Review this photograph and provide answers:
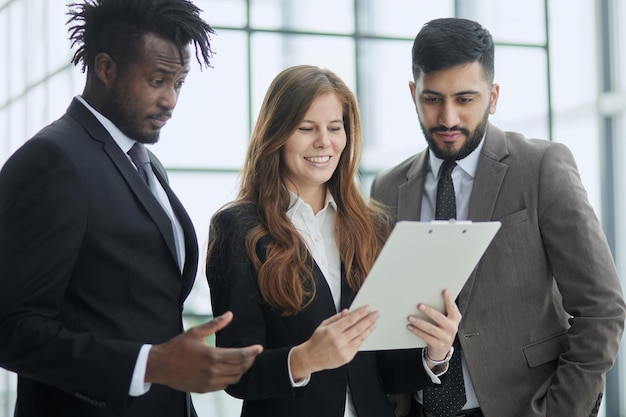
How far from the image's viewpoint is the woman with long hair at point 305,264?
85.9 inches

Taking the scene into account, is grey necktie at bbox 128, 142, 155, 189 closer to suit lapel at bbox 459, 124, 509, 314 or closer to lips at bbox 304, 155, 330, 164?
lips at bbox 304, 155, 330, 164

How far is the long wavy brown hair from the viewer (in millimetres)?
2279

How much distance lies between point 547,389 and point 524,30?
456cm

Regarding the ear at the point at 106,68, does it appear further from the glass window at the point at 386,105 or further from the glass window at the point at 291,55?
the glass window at the point at 386,105

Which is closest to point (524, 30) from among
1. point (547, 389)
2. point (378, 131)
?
point (378, 131)

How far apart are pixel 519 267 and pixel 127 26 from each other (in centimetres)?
132

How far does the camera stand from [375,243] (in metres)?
2.49

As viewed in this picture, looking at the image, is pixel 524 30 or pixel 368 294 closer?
pixel 368 294

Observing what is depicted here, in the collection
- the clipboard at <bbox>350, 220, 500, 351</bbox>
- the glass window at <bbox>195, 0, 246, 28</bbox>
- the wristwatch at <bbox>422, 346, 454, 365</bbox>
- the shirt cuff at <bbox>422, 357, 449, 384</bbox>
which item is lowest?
the shirt cuff at <bbox>422, 357, 449, 384</bbox>

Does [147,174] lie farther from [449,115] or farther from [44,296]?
[449,115]

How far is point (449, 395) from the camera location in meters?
2.51

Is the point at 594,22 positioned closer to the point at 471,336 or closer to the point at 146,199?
the point at 471,336

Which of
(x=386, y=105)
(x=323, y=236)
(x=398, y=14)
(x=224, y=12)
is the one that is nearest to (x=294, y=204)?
(x=323, y=236)

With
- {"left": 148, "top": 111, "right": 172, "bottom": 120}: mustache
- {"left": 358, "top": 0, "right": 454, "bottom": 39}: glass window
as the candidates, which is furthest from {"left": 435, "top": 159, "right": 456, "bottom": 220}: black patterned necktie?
{"left": 358, "top": 0, "right": 454, "bottom": 39}: glass window
